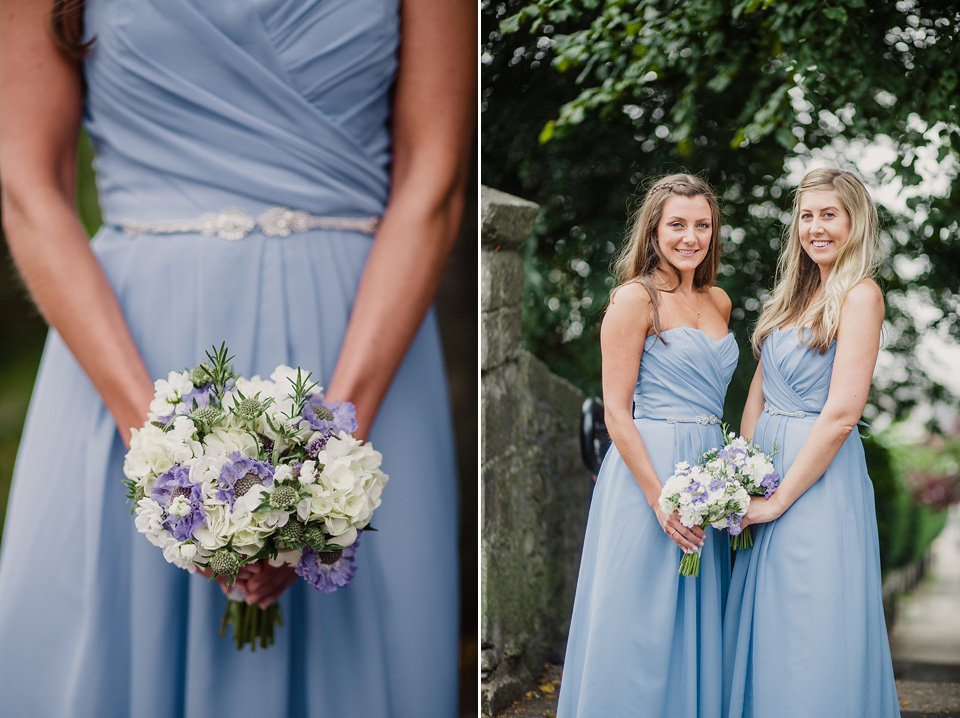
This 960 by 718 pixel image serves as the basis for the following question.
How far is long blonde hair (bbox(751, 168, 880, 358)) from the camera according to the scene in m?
2.66

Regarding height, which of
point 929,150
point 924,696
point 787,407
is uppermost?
point 929,150

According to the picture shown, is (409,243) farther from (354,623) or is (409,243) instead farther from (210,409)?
(354,623)

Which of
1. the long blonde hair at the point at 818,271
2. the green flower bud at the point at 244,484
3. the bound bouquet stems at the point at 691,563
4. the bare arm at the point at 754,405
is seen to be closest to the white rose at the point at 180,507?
the green flower bud at the point at 244,484

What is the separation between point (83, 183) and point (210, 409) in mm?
891

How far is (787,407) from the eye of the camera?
2.71m

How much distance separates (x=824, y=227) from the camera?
2.74 metres

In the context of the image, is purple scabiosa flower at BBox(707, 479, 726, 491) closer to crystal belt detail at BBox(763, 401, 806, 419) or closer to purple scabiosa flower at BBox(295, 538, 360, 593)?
crystal belt detail at BBox(763, 401, 806, 419)

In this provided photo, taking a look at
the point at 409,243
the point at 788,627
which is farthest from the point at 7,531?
the point at 788,627

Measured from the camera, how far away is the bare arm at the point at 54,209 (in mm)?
2529

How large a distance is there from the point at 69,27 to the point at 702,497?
7.47 ft

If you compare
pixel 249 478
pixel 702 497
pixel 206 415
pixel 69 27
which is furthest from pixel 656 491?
pixel 69 27

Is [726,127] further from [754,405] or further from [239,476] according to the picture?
[239,476]

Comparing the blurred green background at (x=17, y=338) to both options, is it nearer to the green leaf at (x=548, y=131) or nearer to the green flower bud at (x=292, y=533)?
the green flower bud at (x=292, y=533)

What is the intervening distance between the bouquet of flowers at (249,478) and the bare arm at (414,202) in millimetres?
298
